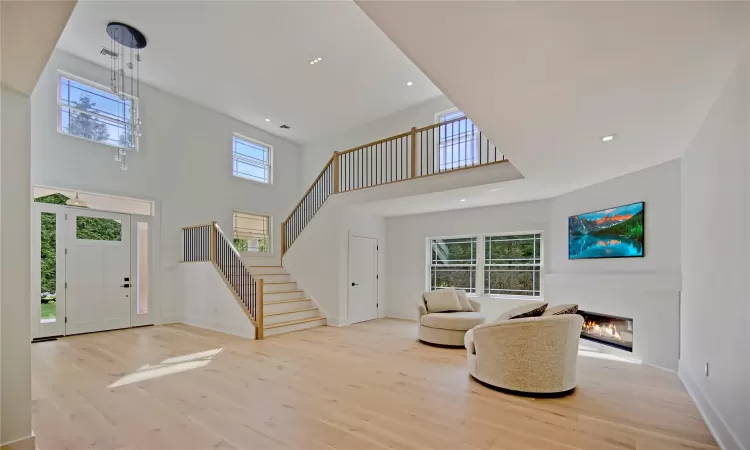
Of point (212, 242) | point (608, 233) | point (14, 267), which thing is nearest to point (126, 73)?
point (212, 242)

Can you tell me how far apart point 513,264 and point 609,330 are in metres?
2.11

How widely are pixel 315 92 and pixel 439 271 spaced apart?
4.87m

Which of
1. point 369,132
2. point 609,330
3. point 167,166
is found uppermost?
point 369,132

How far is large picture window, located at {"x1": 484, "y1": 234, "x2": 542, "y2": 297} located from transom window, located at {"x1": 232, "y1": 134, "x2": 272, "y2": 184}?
6.25 meters

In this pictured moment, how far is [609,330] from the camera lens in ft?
17.1

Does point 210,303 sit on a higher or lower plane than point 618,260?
lower

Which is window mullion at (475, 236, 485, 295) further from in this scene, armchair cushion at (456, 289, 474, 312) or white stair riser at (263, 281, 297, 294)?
white stair riser at (263, 281, 297, 294)

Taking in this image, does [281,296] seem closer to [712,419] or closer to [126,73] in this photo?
[126,73]

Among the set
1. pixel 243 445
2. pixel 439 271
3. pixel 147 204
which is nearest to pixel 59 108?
pixel 147 204

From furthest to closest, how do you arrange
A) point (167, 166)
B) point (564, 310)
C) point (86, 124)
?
point (167, 166) < point (86, 124) < point (564, 310)

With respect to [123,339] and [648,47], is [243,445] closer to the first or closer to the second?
[648,47]

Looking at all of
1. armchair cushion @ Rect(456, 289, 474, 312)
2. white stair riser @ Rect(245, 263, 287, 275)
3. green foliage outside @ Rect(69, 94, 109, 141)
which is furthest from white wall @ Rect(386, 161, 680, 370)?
green foliage outside @ Rect(69, 94, 109, 141)

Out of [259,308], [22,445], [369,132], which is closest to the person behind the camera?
[22,445]

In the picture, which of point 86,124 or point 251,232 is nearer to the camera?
point 86,124
